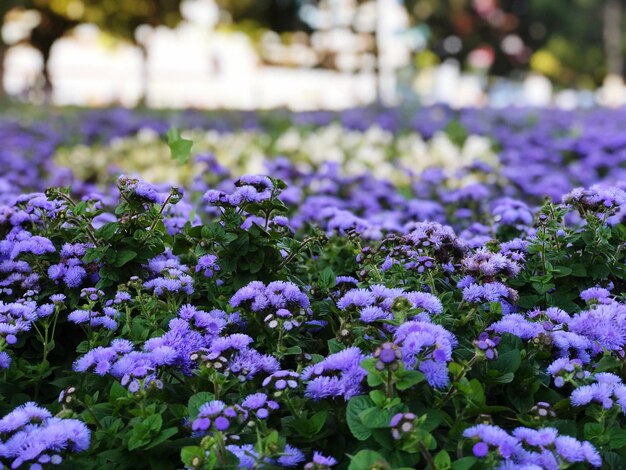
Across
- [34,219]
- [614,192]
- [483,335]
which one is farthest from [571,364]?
[34,219]

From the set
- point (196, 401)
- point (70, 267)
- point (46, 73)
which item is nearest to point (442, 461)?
point (196, 401)

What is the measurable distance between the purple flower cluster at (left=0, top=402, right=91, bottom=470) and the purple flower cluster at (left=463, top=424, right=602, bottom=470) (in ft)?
2.65

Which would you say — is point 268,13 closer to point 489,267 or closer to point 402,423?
point 489,267

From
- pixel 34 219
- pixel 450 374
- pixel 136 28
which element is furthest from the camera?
pixel 136 28

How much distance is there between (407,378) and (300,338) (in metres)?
0.64

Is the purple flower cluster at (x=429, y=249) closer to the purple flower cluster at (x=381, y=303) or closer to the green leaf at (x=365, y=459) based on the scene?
the purple flower cluster at (x=381, y=303)

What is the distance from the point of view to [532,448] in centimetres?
150

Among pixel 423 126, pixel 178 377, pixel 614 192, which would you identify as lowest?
pixel 423 126

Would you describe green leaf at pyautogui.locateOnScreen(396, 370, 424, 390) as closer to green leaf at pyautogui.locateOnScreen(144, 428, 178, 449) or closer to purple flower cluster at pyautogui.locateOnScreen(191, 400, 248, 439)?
purple flower cluster at pyautogui.locateOnScreen(191, 400, 248, 439)

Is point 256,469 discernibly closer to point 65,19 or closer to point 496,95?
point 65,19

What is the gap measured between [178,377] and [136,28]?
62.4 feet

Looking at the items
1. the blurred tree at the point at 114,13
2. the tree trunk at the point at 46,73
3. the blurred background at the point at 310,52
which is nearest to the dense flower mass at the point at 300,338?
the blurred background at the point at 310,52

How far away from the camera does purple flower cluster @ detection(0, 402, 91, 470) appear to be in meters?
1.45

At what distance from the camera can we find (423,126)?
9.30m
